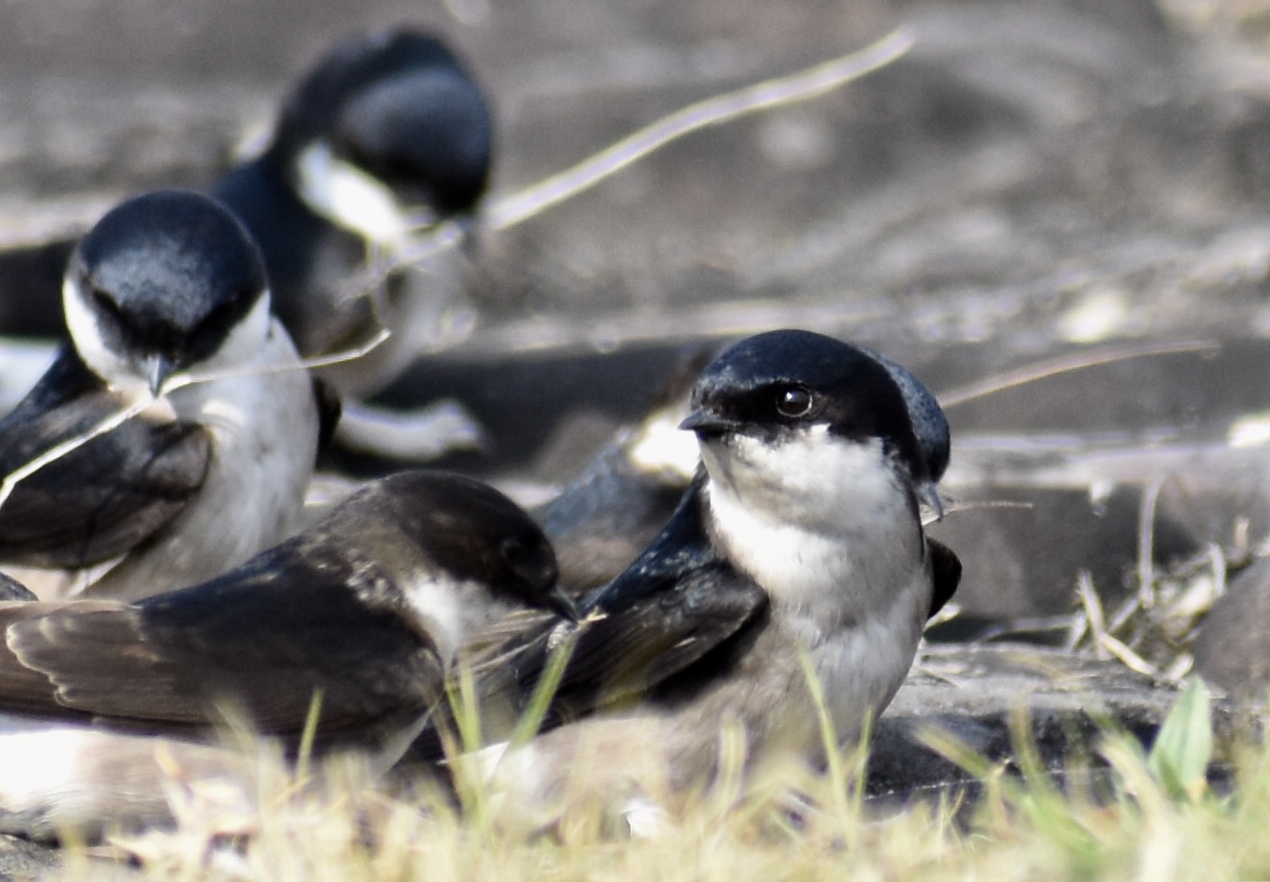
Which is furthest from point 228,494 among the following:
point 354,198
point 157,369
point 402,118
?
point 402,118

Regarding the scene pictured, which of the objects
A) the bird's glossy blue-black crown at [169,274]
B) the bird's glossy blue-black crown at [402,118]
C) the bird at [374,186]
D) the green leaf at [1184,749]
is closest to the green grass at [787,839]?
the green leaf at [1184,749]

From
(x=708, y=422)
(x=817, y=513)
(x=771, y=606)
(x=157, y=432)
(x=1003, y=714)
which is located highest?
(x=708, y=422)

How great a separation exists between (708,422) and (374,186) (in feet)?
14.2

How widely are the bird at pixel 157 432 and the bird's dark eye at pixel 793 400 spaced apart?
1572mm

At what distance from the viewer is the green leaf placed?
2906 mm

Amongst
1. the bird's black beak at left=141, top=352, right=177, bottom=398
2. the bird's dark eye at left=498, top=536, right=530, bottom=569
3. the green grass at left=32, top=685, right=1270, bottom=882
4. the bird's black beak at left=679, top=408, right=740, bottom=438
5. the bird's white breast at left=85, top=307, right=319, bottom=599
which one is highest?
the bird's black beak at left=679, top=408, right=740, bottom=438

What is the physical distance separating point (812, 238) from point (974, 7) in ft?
13.9

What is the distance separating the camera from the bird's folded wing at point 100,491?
4.76 meters

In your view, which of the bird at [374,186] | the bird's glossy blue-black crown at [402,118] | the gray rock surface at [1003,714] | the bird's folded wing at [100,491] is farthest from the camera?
the bird's glossy blue-black crown at [402,118]

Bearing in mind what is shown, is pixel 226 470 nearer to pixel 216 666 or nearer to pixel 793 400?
pixel 216 666

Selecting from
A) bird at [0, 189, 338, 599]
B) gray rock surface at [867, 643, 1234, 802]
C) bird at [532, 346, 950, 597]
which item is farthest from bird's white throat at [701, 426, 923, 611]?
bird at [0, 189, 338, 599]

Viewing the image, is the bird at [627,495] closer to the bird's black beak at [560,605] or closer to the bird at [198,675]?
the bird's black beak at [560,605]

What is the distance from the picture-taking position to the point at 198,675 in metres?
3.60

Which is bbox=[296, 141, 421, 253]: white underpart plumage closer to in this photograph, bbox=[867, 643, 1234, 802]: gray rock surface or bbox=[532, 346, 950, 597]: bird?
bbox=[532, 346, 950, 597]: bird
